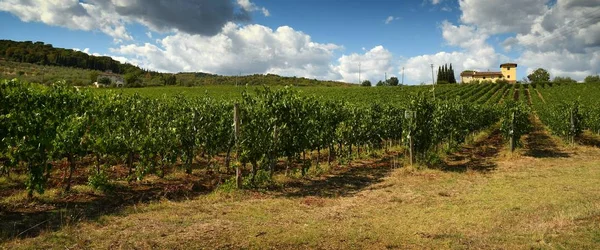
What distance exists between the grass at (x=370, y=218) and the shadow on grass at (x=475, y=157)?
2762 millimetres

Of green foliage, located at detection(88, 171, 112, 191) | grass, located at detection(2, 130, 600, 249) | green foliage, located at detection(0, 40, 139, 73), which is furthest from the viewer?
green foliage, located at detection(0, 40, 139, 73)

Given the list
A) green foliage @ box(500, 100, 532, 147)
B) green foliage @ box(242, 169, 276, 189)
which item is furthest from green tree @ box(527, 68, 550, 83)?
green foliage @ box(242, 169, 276, 189)

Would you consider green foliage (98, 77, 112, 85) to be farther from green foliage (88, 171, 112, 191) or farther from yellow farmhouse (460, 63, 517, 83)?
yellow farmhouse (460, 63, 517, 83)

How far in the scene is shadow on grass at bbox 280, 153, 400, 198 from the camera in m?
13.5

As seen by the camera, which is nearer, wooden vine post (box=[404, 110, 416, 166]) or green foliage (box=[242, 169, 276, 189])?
green foliage (box=[242, 169, 276, 189])

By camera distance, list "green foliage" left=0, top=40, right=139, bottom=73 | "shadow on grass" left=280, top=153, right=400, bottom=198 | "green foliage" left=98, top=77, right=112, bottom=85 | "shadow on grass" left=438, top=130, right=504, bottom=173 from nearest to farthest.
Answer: "shadow on grass" left=280, top=153, right=400, bottom=198, "shadow on grass" left=438, top=130, right=504, bottom=173, "green foliage" left=98, top=77, right=112, bottom=85, "green foliage" left=0, top=40, right=139, bottom=73

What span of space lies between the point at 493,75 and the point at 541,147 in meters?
119

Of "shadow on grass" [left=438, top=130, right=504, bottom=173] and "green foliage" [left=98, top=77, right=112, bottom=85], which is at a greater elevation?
"green foliage" [left=98, top=77, right=112, bottom=85]

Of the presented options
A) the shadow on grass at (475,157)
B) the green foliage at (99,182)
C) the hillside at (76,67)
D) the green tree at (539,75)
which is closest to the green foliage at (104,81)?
the hillside at (76,67)

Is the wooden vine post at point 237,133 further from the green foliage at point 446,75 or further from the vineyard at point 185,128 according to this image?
the green foliage at point 446,75

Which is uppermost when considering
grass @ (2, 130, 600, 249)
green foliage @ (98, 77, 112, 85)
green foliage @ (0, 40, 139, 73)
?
green foliage @ (0, 40, 139, 73)

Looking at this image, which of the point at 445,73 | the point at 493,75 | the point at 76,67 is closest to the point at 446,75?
the point at 445,73

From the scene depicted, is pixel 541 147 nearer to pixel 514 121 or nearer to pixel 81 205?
pixel 514 121

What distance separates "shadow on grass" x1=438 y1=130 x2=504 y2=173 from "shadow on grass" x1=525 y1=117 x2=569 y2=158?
200 centimetres
